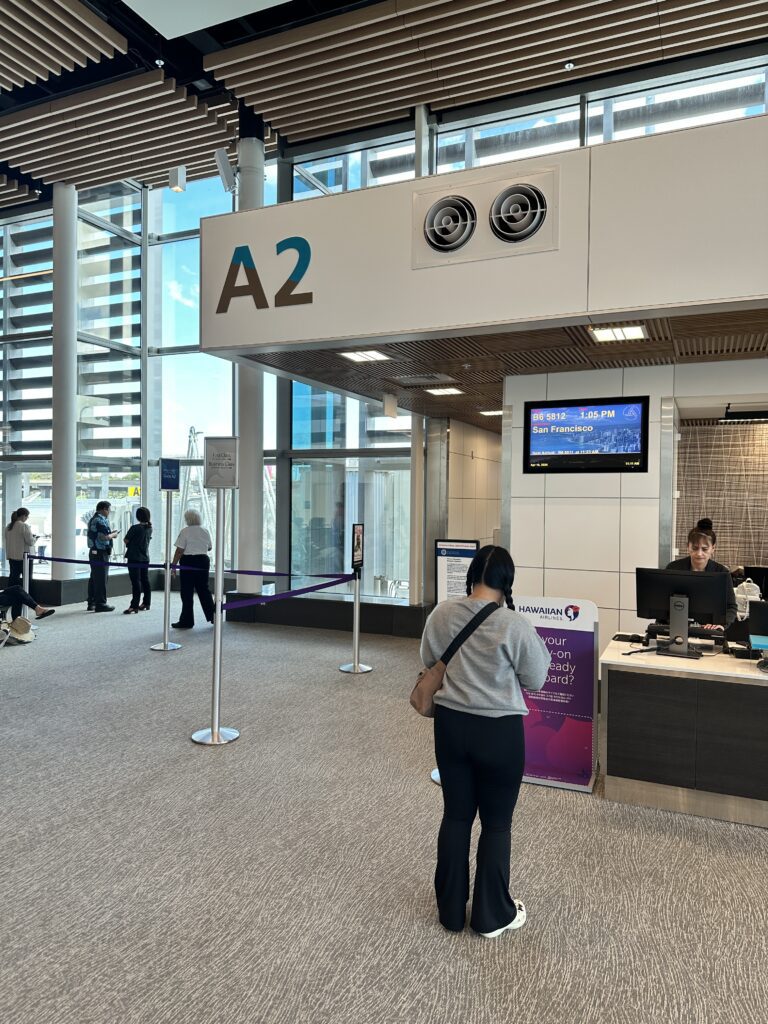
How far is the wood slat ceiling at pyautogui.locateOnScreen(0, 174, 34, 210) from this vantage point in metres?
11.1

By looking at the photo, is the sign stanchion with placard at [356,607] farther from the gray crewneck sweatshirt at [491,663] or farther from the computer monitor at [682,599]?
the gray crewneck sweatshirt at [491,663]

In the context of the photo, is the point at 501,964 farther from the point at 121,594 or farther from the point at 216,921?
the point at 121,594

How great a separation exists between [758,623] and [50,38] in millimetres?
8561

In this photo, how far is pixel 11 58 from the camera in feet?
25.0

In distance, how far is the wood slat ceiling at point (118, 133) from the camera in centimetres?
842

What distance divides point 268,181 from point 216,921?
10.0m

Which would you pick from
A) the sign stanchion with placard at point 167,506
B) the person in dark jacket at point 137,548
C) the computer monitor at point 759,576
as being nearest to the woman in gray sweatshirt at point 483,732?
the computer monitor at point 759,576

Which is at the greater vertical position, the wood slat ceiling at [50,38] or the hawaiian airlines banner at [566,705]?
the wood slat ceiling at [50,38]

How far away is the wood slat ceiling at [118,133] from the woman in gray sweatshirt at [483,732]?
7.83m

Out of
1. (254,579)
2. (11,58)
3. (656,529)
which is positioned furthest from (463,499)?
(11,58)

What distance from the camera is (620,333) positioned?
5039mm

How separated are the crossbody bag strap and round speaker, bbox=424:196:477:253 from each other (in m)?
3.14

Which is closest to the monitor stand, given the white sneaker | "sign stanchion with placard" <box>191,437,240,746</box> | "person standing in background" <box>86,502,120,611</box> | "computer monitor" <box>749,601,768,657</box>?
"computer monitor" <box>749,601,768,657</box>

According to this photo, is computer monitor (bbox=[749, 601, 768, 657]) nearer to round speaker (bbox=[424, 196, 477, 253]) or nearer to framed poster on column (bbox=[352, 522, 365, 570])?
round speaker (bbox=[424, 196, 477, 253])
